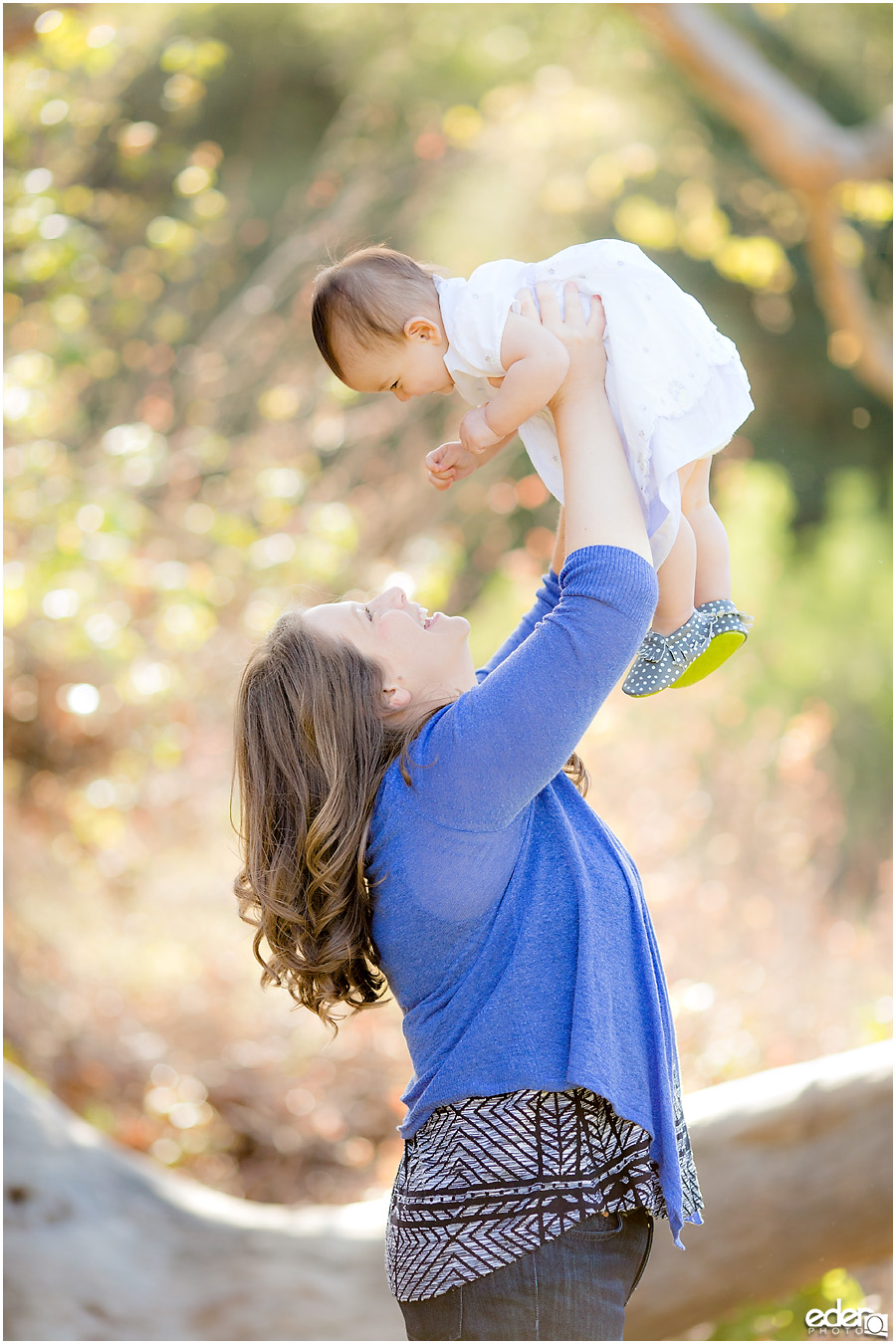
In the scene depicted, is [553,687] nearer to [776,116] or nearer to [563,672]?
[563,672]

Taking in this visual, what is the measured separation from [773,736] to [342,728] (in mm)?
3284

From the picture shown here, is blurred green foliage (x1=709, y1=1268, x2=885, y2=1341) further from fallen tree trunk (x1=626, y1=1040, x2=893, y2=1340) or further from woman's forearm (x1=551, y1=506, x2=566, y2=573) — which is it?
woman's forearm (x1=551, y1=506, x2=566, y2=573)

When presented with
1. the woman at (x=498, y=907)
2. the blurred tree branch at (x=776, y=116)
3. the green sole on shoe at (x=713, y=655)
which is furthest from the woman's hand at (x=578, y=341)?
the blurred tree branch at (x=776, y=116)

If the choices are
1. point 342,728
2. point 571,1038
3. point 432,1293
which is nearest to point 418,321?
point 342,728

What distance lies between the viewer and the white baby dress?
46.7 inches

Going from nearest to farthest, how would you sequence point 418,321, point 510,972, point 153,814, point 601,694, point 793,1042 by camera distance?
point 601,694, point 510,972, point 418,321, point 793,1042, point 153,814

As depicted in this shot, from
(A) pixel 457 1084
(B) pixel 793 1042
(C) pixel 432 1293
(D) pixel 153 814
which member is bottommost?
(B) pixel 793 1042

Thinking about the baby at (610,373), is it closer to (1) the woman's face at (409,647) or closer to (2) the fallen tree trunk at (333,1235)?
(1) the woman's face at (409,647)

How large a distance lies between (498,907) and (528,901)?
33 mm

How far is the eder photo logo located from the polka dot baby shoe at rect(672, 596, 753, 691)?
4.67 feet

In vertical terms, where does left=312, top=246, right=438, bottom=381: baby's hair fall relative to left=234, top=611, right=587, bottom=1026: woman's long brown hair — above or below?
above

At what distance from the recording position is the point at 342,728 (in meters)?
1.23

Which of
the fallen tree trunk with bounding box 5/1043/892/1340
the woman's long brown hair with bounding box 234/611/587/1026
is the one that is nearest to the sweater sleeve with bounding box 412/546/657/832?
the woman's long brown hair with bounding box 234/611/587/1026

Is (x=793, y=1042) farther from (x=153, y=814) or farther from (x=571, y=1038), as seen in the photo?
(x=571, y=1038)
